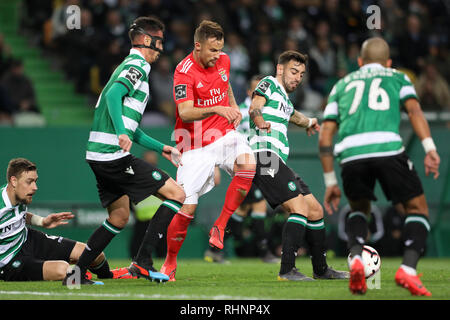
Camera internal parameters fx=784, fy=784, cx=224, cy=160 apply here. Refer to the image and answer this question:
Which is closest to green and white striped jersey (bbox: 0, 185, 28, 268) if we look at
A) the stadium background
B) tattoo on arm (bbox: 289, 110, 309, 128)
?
tattoo on arm (bbox: 289, 110, 309, 128)

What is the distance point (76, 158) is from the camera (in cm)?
→ 1287

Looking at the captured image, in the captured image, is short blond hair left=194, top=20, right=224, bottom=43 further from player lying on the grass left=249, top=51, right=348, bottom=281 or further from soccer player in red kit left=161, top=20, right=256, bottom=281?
player lying on the grass left=249, top=51, right=348, bottom=281

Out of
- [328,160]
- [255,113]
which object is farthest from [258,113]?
[328,160]

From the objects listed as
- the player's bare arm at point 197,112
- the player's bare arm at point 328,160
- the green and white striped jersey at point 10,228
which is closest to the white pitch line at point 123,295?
the green and white striped jersey at point 10,228

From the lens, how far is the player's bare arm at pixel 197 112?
678 centimetres

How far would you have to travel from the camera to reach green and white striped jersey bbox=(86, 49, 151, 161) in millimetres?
6531

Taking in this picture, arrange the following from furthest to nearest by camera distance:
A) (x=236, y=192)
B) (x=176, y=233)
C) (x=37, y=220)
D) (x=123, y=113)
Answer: (x=236, y=192)
(x=176, y=233)
(x=37, y=220)
(x=123, y=113)

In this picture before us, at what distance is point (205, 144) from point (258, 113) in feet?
2.12

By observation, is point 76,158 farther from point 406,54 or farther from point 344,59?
point 406,54

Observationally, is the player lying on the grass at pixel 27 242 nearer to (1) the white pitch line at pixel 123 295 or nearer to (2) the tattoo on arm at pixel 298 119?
(1) the white pitch line at pixel 123 295

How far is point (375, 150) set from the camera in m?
5.89

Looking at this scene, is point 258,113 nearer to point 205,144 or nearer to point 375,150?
point 205,144
